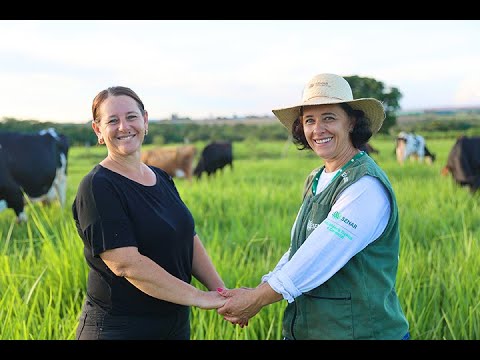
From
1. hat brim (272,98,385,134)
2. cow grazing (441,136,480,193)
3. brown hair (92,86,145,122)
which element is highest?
brown hair (92,86,145,122)

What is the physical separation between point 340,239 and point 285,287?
0.29 m

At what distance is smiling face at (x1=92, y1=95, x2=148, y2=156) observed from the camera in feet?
7.25

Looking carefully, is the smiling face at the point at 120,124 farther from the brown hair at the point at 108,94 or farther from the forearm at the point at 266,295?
the forearm at the point at 266,295

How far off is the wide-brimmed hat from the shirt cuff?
2.37 ft

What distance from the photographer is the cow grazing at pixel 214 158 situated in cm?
1652

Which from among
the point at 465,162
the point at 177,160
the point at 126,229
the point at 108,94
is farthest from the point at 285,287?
the point at 177,160

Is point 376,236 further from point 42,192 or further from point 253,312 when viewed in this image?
point 42,192

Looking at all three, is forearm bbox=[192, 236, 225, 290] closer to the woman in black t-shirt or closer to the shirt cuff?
the woman in black t-shirt

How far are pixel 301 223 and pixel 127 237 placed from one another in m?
0.72

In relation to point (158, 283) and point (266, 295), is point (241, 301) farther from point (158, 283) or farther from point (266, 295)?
point (158, 283)

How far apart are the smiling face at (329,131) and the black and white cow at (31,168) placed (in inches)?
270

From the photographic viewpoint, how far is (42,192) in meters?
9.21

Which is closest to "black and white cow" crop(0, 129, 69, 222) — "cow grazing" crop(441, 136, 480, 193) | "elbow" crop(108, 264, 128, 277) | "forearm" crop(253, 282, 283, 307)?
"elbow" crop(108, 264, 128, 277)

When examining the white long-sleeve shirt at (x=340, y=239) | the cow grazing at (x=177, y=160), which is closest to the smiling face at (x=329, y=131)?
the white long-sleeve shirt at (x=340, y=239)
